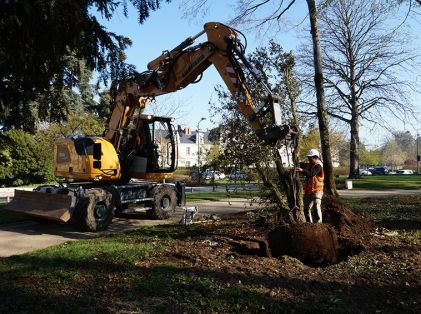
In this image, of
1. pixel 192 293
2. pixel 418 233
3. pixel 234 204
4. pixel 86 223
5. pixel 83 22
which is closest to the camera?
pixel 83 22

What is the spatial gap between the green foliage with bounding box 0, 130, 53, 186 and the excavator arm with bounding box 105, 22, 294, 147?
20.5 m

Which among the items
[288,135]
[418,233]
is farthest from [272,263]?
[418,233]

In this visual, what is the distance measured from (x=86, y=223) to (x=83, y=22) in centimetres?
730

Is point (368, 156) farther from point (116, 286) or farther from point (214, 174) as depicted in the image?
point (116, 286)

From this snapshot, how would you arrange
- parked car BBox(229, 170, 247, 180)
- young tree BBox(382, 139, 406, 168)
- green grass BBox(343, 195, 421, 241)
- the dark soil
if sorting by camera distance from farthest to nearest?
young tree BBox(382, 139, 406, 168), parked car BBox(229, 170, 247, 180), green grass BBox(343, 195, 421, 241), the dark soil

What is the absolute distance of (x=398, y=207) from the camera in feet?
50.6

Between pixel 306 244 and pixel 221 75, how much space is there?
15.8 feet

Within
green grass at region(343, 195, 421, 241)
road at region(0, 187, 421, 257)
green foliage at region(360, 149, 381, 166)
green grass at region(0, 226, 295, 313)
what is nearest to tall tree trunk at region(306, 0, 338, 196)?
green grass at region(343, 195, 421, 241)

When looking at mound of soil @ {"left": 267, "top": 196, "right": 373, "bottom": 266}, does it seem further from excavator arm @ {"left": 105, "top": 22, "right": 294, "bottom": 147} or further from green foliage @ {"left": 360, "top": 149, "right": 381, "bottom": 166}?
green foliage @ {"left": 360, "top": 149, "right": 381, "bottom": 166}

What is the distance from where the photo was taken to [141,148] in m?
14.3

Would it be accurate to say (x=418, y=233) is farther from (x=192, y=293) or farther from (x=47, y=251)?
(x=47, y=251)

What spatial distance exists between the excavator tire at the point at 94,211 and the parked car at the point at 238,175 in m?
3.15

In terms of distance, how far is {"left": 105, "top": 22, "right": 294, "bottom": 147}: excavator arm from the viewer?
10070 mm

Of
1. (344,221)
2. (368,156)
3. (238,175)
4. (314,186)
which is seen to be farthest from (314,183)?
(368,156)
